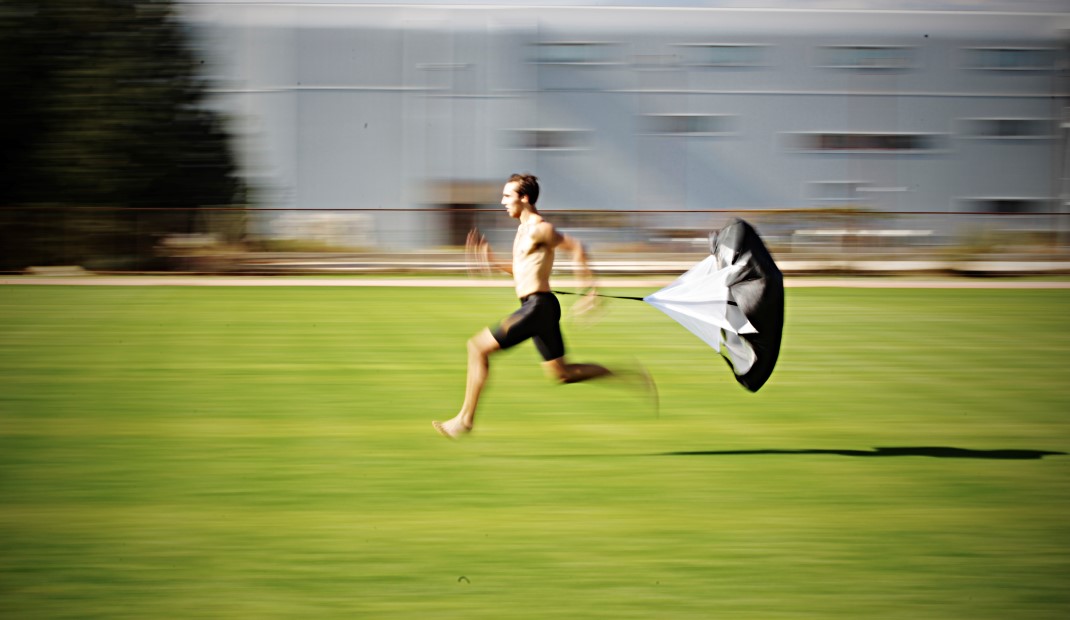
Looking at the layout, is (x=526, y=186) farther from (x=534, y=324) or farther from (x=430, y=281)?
(x=430, y=281)

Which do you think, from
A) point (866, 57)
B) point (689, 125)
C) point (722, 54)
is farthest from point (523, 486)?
point (866, 57)

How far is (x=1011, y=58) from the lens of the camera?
3028cm

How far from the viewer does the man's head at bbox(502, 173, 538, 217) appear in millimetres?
6531

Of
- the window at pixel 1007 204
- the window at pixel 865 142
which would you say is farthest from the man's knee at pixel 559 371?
the window at pixel 1007 204

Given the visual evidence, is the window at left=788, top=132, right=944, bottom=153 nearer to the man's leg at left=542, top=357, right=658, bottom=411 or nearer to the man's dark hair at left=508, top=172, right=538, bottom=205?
the man's leg at left=542, top=357, right=658, bottom=411

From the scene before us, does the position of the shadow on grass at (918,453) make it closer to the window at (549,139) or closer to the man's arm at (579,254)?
the man's arm at (579,254)

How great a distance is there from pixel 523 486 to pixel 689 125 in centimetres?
2442

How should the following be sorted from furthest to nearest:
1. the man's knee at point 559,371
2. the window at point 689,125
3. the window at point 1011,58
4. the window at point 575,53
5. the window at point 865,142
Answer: the window at point 1011,58
the window at point 865,142
the window at point 689,125
the window at point 575,53
the man's knee at point 559,371

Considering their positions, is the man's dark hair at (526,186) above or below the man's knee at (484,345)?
above

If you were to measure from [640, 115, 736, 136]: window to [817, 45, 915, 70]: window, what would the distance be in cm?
303

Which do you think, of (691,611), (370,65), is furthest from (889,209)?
(691,611)

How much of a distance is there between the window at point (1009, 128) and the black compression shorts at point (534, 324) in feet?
87.6

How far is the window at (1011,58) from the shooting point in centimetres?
3017

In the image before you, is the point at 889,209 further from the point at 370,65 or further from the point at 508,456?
the point at 508,456
